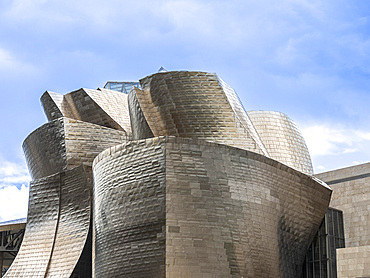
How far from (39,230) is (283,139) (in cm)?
1273

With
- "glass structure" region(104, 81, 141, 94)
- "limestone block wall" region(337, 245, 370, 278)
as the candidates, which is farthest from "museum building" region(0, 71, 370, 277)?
"glass structure" region(104, 81, 141, 94)

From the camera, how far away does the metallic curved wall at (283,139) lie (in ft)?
98.7

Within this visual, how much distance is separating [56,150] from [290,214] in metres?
10.6

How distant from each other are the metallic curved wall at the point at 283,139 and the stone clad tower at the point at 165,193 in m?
5.76

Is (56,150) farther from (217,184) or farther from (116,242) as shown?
(217,184)

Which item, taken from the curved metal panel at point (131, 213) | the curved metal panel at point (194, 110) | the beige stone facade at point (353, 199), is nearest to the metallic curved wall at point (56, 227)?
the curved metal panel at point (131, 213)

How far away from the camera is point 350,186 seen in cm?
2616

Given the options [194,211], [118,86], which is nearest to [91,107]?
[194,211]

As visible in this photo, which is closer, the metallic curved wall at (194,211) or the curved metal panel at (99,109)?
the metallic curved wall at (194,211)

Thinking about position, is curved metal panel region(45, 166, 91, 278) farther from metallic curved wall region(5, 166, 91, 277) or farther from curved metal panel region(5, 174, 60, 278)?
curved metal panel region(5, 174, 60, 278)

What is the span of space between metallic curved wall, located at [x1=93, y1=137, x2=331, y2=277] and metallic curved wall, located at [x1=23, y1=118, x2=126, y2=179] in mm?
3986

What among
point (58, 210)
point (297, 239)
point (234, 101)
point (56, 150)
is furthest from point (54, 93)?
point (297, 239)

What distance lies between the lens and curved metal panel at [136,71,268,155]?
76.5 feet

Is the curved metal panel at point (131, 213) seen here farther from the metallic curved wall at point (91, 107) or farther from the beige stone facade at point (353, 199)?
the beige stone facade at point (353, 199)
